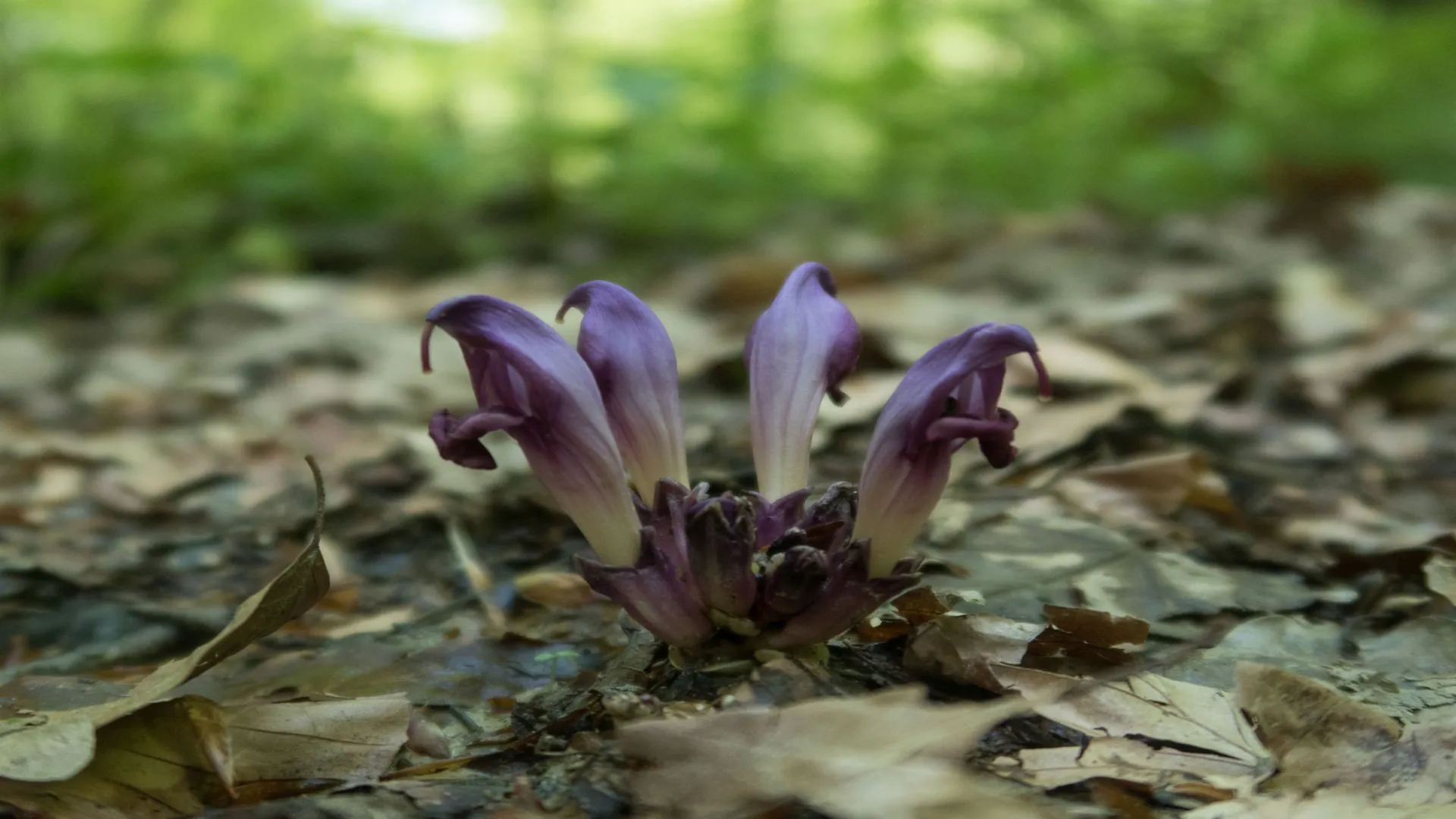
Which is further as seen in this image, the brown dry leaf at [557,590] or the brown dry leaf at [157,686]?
the brown dry leaf at [557,590]

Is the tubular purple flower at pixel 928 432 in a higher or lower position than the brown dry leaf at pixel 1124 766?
higher

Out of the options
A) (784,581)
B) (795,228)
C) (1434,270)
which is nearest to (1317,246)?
(1434,270)

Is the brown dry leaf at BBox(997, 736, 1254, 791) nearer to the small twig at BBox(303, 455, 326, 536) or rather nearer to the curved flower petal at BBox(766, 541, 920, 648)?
the curved flower petal at BBox(766, 541, 920, 648)

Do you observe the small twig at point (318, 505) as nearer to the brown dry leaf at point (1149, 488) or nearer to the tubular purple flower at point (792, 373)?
the tubular purple flower at point (792, 373)

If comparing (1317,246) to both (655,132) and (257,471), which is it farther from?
(257,471)

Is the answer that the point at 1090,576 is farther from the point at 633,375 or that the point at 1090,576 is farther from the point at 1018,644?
the point at 633,375

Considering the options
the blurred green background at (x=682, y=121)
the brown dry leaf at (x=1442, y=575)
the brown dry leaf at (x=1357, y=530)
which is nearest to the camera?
the brown dry leaf at (x=1442, y=575)

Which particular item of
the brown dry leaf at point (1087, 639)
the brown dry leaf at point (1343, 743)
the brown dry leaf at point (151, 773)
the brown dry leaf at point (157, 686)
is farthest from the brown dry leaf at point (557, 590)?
the brown dry leaf at point (1343, 743)
